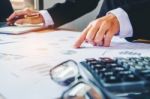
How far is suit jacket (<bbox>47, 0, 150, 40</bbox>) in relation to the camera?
915 mm

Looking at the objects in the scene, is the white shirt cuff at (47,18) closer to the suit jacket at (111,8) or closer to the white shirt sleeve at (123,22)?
the suit jacket at (111,8)

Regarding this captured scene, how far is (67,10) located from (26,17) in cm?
19

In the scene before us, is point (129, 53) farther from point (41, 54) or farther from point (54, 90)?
point (54, 90)

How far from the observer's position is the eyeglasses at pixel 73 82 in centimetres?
40

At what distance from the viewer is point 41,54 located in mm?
770

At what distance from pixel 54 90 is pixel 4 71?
0.17m

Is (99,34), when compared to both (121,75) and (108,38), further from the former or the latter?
(121,75)

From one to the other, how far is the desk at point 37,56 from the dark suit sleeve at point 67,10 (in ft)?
0.55

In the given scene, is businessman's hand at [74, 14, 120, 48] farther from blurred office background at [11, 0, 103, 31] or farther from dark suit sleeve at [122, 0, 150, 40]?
blurred office background at [11, 0, 103, 31]

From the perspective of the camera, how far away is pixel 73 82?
0.49 metres

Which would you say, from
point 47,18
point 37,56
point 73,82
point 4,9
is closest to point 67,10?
point 47,18

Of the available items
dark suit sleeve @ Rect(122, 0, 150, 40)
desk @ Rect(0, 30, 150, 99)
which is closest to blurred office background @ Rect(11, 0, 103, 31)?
desk @ Rect(0, 30, 150, 99)

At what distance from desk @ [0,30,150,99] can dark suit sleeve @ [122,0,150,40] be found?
0.06m

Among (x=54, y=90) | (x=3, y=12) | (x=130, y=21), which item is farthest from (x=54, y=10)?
(x=54, y=90)
